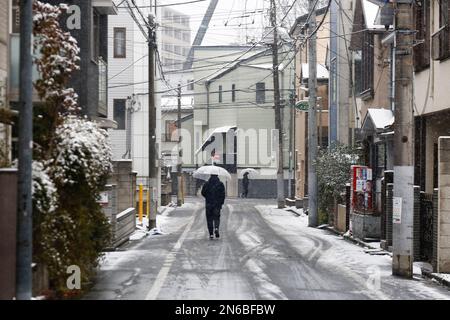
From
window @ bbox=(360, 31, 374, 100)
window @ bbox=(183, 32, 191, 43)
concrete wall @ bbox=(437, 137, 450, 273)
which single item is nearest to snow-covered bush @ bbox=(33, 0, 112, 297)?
concrete wall @ bbox=(437, 137, 450, 273)

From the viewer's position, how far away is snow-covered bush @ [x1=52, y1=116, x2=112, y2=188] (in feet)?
36.9

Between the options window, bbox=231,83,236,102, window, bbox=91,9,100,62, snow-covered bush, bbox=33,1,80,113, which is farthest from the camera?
window, bbox=231,83,236,102

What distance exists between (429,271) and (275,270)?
9.65ft

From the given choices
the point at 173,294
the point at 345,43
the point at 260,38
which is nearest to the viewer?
the point at 173,294

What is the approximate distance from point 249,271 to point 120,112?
28.1 metres

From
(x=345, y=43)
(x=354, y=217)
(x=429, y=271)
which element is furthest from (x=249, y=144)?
(x=429, y=271)

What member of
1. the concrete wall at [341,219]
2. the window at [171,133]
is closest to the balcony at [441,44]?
the concrete wall at [341,219]

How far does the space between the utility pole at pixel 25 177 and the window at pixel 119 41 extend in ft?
105

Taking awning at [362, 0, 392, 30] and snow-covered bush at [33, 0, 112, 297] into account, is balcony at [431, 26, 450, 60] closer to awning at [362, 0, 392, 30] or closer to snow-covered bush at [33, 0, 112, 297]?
awning at [362, 0, 392, 30]

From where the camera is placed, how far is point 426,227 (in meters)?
16.8

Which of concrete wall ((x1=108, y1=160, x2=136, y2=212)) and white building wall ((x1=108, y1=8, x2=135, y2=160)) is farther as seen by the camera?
white building wall ((x1=108, y1=8, x2=135, y2=160))

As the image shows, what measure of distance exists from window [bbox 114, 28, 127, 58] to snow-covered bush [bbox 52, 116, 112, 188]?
29.1 metres

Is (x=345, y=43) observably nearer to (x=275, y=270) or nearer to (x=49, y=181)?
(x=275, y=270)
